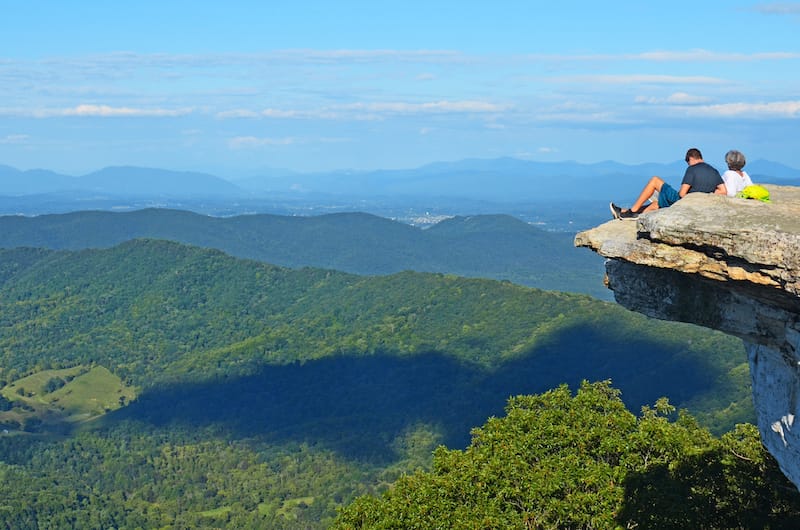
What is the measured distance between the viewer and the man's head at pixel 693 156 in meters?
17.6

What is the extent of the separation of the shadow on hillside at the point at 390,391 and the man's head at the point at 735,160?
366ft

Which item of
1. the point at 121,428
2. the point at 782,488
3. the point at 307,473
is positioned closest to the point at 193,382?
the point at 121,428

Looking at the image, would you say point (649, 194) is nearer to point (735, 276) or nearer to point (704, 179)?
point (704, 179)

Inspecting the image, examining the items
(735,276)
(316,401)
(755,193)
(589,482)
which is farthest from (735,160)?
(316,401)

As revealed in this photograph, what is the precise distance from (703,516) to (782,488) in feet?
7.43

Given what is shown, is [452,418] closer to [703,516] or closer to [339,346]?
[339,346]

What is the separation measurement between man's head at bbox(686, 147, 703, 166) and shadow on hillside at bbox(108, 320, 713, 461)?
364ft

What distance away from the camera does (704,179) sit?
53.6 feet

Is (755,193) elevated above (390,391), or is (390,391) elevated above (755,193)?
(755,193)

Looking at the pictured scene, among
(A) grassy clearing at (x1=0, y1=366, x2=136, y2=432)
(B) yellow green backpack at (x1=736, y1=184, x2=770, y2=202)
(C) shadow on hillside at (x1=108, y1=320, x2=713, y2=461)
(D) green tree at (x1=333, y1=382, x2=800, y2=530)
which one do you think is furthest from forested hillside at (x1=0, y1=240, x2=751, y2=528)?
(B) yellow green backpack at (x1=736, y1=184, x2=770, y2=202)

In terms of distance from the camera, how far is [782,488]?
2303 centimetres

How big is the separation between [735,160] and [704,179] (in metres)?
Result: 1.06

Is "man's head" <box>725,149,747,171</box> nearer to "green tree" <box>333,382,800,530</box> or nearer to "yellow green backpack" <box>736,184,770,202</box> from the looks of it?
"yellow green backpack" <box>736,184,770,202</box>

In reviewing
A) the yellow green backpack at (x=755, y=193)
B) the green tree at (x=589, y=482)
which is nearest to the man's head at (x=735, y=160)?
the yellow green backpack at (x=755, y=193)
